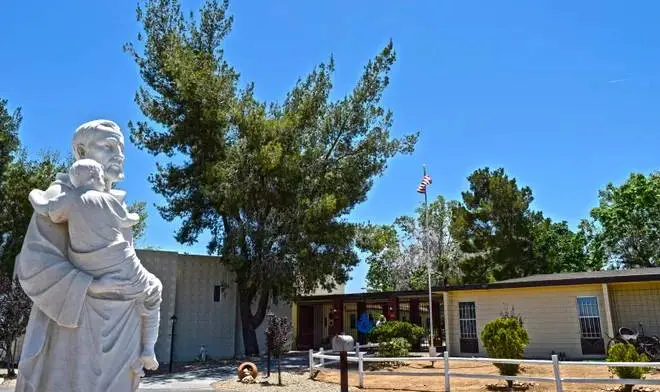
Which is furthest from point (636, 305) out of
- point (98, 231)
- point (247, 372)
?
point (98, 231)

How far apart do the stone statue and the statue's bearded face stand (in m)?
0.16

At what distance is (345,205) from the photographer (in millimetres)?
23609

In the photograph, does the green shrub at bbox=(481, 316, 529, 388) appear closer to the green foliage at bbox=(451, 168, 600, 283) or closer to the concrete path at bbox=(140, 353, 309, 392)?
the concrete path at bbox=(140, 353, 309, 392)

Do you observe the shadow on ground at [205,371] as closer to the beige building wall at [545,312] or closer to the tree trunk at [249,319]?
the tree trunk at [249,319]

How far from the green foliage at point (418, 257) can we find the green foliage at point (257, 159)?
56.9ft

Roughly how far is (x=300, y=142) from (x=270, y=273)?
5915mm

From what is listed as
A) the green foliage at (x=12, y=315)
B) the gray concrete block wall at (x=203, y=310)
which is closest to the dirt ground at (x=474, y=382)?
the gray concrete block wall at (x=203, y=310)

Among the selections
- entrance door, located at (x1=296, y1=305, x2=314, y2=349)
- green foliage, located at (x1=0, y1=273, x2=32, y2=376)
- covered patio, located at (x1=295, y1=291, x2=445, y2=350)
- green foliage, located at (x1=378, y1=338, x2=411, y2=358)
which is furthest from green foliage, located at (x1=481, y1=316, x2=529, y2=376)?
entrance door, located at (x1=296, y1=305, x2=314, y2=349)

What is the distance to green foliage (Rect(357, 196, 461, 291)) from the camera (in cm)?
4059

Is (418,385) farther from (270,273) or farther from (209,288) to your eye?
(209,288)

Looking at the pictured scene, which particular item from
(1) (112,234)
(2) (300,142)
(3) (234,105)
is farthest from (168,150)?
(1) (112,234)

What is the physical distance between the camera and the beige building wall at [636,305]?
60.8ft

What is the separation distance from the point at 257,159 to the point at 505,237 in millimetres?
20422

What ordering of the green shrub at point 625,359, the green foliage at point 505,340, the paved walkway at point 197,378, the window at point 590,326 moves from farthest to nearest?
the window at point 590,326 < the paved walkway at point 197,378 < the green foliage at point 505,340 < the green shrub at point 625,359
